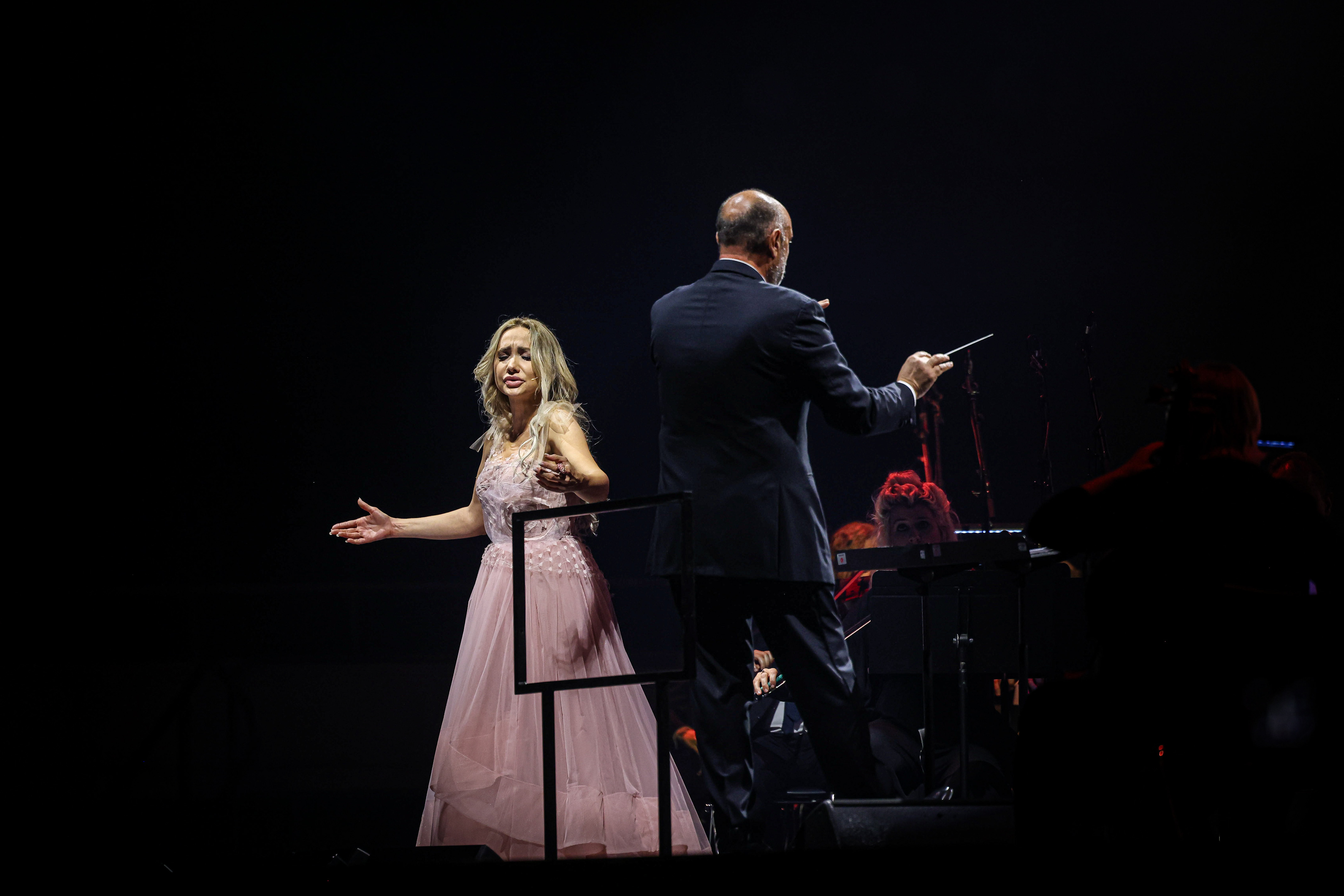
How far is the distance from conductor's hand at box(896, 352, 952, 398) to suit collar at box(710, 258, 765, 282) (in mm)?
453

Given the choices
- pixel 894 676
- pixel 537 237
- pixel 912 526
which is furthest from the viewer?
pixel 537 237

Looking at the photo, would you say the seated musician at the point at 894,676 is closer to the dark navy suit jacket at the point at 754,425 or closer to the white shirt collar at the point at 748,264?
the dark navy suit jacket at the point at 754,425

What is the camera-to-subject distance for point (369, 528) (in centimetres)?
351

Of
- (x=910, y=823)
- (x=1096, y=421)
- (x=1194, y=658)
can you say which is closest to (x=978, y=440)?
(x=1096, y=421)

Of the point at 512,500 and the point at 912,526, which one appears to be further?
the point at 912,526

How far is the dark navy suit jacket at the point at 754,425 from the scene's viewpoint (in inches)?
103

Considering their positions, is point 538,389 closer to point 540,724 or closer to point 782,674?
point 540,724

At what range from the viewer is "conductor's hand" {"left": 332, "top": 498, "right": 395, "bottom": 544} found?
11.3ft

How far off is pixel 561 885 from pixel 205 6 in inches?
207

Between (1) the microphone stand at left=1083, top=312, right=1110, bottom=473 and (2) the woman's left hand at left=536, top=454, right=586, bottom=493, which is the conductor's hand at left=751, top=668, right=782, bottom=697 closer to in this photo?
(2) the woman's left hand at left=536, top=454, right=586, bottom=493

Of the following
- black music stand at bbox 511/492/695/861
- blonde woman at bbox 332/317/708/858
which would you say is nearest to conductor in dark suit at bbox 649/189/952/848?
black music stand at bbox 511/492/695/861

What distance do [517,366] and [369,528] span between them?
0.72 metres

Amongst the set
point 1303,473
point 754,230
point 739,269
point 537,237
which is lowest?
point 1303,473

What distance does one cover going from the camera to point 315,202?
5.84 meters
